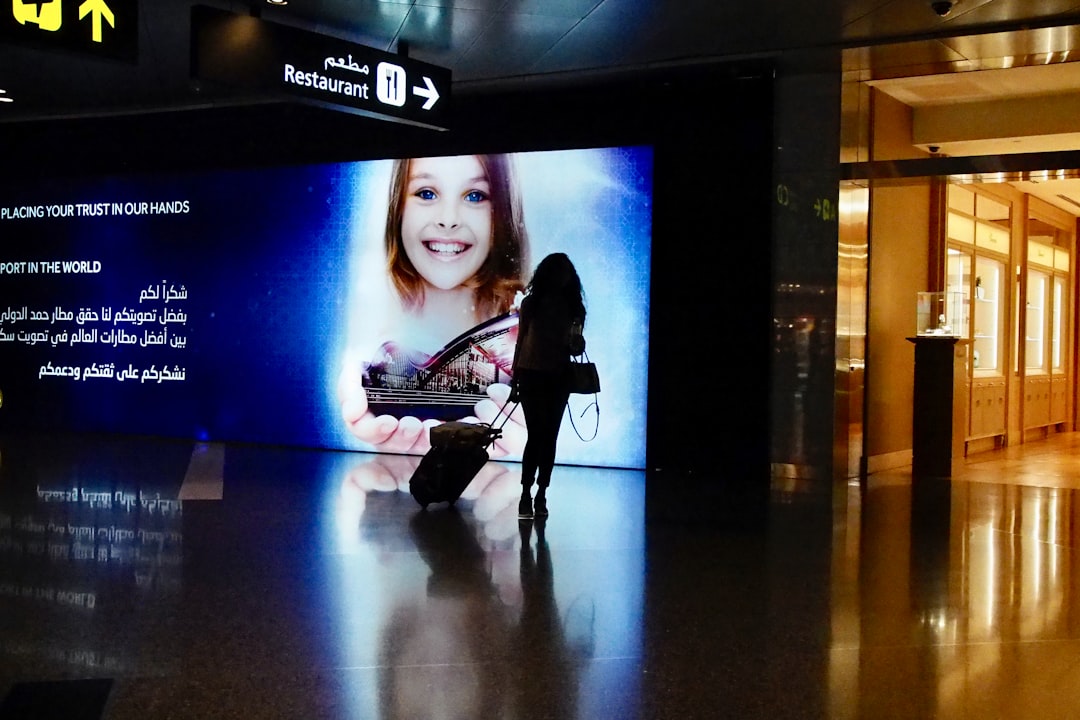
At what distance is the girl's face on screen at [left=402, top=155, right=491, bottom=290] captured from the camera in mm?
9984

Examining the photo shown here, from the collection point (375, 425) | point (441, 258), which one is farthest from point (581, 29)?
point (375, 425)

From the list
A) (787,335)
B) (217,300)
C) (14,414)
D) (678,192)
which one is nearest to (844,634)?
(787,335)

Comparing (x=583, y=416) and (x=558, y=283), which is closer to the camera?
(x=558, y=283)

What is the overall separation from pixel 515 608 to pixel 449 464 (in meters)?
2.70

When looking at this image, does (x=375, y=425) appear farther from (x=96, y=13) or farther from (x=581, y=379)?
(x=96, y=13)

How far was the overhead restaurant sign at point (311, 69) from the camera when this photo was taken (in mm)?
6258

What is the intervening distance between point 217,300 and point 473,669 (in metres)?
8.37

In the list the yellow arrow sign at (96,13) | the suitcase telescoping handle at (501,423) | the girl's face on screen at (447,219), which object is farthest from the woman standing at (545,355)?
the girl's face on screen at (447,219)

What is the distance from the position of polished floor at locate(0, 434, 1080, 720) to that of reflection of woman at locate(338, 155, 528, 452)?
2423 millimetres

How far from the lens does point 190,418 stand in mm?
11336

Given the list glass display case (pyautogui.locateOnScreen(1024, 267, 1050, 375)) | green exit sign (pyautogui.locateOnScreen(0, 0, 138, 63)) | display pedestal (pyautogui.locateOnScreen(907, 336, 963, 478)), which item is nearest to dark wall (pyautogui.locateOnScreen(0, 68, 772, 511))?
display pedestal (pyautogui.locateOnScreen(907, 336, 963, 478))

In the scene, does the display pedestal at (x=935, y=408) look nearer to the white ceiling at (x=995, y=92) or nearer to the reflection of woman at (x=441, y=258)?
the white ceiling at (x=995, y=92)

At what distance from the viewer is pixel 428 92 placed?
23.8ft

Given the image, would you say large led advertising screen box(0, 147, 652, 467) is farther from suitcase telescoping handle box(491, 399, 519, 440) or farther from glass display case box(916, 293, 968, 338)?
glass display case box(916, 293, 968, 338)
